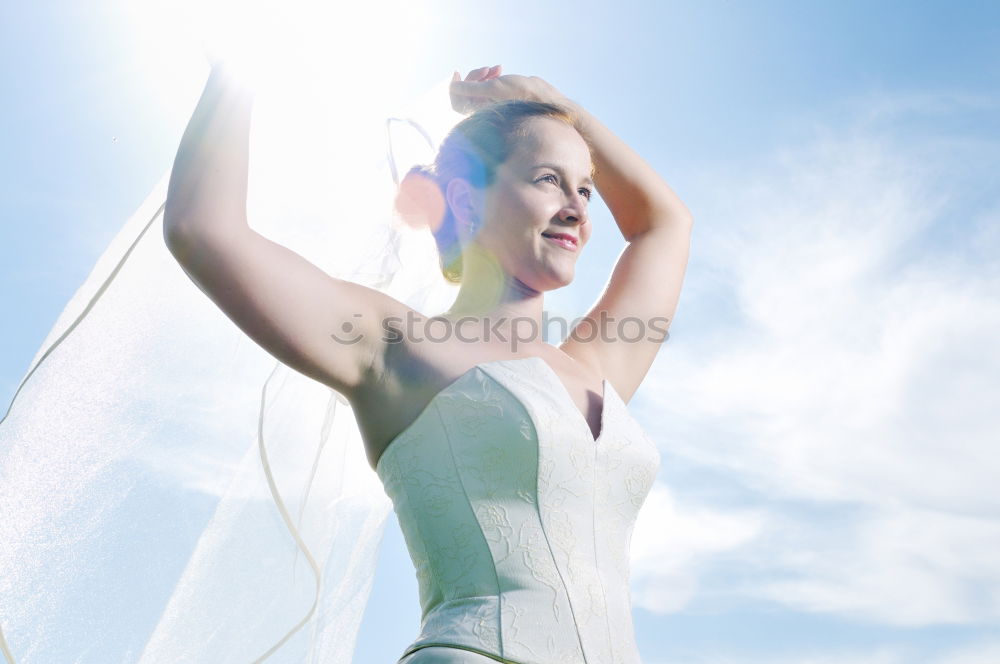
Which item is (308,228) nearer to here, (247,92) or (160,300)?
(160,300)

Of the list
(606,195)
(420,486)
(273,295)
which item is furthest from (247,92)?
(606,195)

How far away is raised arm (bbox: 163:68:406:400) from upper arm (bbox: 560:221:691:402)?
1042mm

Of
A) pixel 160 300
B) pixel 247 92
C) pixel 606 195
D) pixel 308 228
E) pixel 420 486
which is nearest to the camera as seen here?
pixel 247 92

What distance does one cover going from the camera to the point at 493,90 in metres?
3.11

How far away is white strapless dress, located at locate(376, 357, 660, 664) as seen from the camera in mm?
1992

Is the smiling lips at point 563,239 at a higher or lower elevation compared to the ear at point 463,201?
lower

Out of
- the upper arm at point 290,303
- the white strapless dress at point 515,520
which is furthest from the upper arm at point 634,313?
the upper arm at point 290,303

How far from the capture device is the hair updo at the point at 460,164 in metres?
2.85

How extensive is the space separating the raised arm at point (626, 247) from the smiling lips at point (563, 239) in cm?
35

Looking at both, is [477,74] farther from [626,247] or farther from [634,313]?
[634,313]

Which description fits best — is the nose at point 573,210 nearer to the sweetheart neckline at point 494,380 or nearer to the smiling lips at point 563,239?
the smiling lips at point 563,239

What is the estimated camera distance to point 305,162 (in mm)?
3143

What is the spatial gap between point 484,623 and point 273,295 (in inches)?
32.4

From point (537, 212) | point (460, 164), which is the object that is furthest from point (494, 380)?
point (460, 164)
